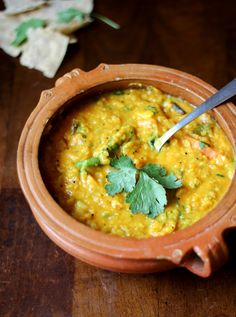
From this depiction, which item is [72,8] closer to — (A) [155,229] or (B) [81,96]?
(B) [81,96]

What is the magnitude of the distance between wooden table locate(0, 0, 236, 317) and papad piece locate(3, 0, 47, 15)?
25 cm

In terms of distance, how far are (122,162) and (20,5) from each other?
134 centimetres

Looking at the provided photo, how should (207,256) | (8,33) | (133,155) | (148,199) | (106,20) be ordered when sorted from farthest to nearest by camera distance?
(106,20) < (8,33) < (133,155) < (148,199) < (207,256)

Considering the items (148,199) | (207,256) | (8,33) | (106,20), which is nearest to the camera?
(207,256)

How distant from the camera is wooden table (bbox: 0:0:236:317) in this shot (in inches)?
81.0

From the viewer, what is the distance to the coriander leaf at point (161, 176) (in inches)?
77.9

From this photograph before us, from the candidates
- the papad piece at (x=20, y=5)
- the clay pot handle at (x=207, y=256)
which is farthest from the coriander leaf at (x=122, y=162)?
the papad piece at (x=20, y=5)

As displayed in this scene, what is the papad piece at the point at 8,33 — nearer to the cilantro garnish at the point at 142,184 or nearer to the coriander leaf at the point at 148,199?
the cilantro garnish at the point at 142,184

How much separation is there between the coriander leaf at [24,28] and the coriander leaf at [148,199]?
1.24 metres

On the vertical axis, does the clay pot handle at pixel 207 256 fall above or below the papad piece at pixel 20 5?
above

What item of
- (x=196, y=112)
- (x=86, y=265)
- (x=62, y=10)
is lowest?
(x=86, y=265)

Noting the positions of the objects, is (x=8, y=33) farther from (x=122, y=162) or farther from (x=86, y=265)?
(x=86, y=265)

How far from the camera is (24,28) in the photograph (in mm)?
2822

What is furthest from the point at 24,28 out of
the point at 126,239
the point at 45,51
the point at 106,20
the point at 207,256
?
the point at 207,256
